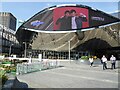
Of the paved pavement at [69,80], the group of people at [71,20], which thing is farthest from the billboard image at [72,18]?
the paved pavement at [69,80]

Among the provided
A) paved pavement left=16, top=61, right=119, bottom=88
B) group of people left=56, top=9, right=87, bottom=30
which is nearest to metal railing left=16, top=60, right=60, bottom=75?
paved pavement left=16, top=61, right=119, bottom=88

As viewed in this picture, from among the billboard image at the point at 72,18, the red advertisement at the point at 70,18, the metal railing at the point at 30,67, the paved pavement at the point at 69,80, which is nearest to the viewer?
the paved pavement at the point at 69,80

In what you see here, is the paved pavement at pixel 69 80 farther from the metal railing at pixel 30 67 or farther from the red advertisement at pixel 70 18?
the red advertisement at pixel 70 18

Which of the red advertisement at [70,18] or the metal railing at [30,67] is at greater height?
the red advertisement at [70,18]

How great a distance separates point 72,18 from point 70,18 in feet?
2.28

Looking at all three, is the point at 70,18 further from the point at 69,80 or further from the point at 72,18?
the point at 69,80

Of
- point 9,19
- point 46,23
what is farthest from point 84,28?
point 9,19

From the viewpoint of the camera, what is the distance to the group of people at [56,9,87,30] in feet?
257

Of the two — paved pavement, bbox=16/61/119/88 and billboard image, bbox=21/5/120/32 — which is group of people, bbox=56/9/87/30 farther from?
paved pavement, bbox=16/61/119/88

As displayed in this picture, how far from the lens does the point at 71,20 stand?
7900cm

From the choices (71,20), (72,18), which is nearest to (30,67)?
(71,20)

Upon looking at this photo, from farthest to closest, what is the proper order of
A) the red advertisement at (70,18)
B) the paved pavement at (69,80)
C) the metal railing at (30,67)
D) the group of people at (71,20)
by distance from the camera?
the red advertisement at (70,18)
the group of people at (71,20)
the metal railing at (30,67)
the paved pavement at (69,80)

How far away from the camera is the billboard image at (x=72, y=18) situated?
78794mm

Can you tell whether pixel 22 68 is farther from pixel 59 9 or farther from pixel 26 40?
pixel 26 40
